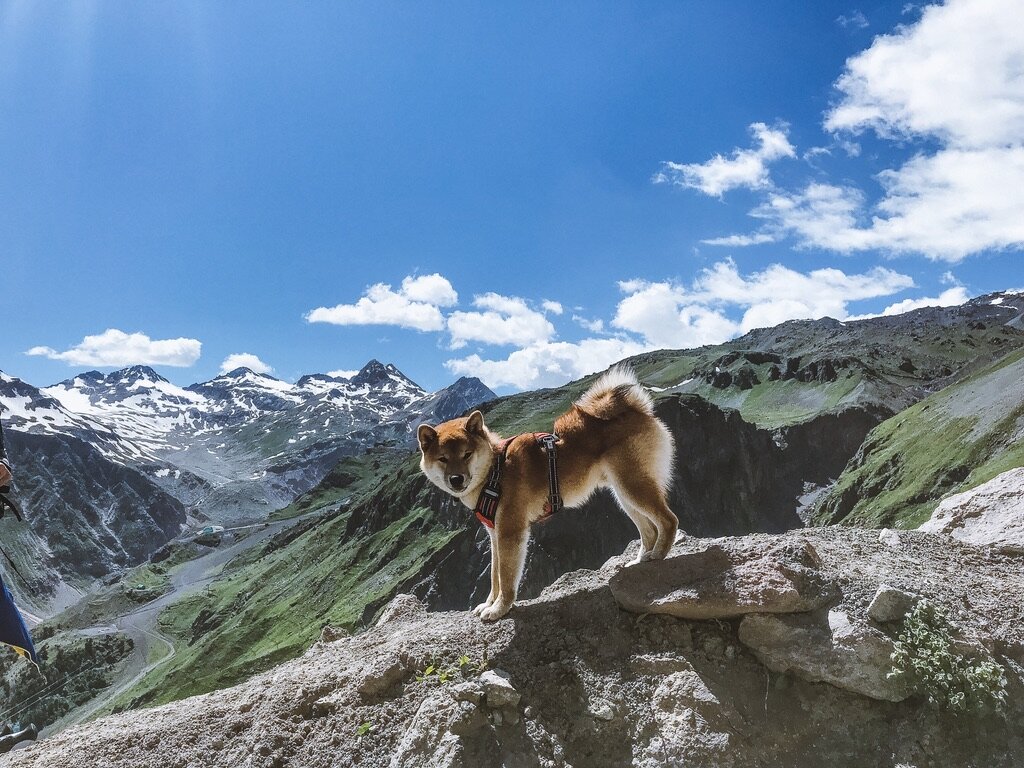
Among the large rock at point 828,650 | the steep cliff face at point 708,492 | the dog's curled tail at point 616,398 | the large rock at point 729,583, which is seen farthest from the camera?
the steep cliff face at point 708,492

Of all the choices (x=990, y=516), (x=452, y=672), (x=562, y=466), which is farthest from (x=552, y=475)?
(x=990, y=516)

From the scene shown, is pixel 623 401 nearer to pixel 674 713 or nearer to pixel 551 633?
pixel 551 633

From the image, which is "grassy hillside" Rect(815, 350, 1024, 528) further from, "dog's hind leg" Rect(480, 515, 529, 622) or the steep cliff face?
"dog's hind leg" Rect(480, 515, 529, 622)

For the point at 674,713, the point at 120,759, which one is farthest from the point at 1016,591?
the point at 120,759

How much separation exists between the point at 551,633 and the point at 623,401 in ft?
12.7

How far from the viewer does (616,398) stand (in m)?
10.5

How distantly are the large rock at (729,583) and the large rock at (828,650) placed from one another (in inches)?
8.1

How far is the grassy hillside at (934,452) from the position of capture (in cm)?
10794

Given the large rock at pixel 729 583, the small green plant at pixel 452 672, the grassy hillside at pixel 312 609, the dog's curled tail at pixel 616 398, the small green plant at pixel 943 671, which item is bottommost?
the grassy hillside at pixel 312 609

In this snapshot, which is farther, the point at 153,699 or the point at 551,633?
the point at 153,699

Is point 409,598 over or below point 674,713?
over

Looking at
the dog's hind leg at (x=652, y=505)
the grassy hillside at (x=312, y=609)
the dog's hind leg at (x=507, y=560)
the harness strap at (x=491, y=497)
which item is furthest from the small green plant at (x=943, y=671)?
the grassy hillside at (x=312, y=609)

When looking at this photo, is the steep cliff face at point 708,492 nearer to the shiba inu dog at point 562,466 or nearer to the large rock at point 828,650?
the shiba inu dog at point 562,466

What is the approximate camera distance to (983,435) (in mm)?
116688
